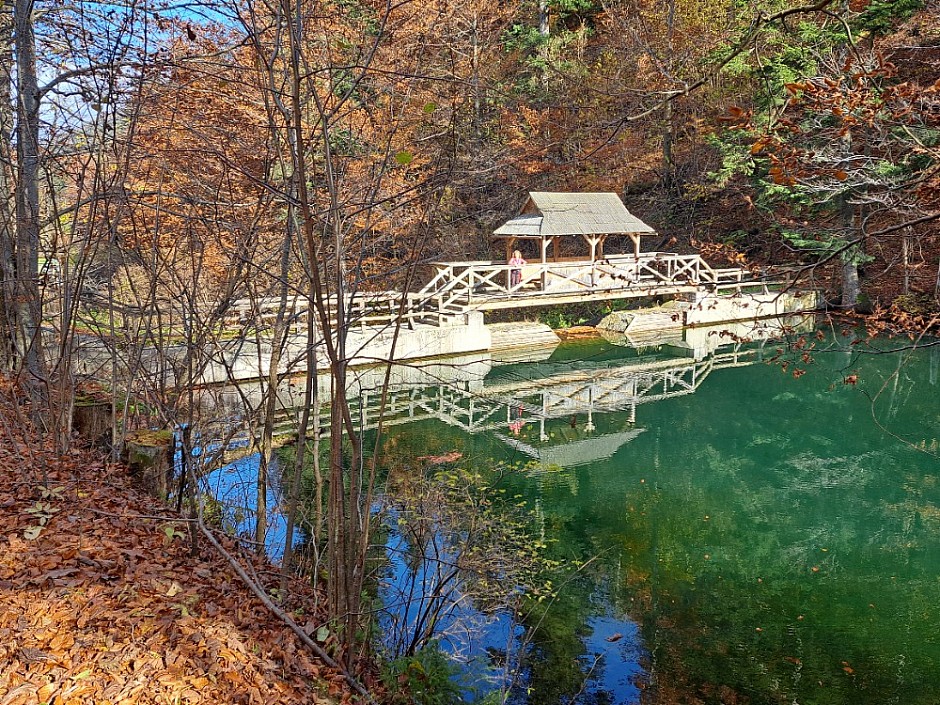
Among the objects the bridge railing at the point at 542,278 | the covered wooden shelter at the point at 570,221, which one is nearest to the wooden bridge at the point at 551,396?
the bridge railing at the point at 542,278

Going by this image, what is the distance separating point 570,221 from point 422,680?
47.0ft

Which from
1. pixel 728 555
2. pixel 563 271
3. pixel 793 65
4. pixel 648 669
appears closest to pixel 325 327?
pixel 648 669

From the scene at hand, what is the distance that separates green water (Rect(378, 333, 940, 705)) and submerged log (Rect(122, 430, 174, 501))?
2492mm

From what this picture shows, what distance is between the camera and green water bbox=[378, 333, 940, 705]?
485cm

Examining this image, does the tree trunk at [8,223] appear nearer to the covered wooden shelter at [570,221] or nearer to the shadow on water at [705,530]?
the shadow on water at [705,530]

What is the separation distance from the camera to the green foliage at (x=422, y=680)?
366 cm

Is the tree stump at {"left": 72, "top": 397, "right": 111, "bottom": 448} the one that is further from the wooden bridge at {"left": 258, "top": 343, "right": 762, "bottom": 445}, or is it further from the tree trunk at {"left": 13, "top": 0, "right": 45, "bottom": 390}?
the wooden bridge at {"left": 258, "top": 343, "right": 762, "bottom": 445}

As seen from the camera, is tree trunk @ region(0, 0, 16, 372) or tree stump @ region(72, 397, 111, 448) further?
tree stump @ region(72, 397, 111, 448)

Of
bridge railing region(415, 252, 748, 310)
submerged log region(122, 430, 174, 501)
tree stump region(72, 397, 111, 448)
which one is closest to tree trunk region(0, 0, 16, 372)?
tree stump region(72, 397, 111, 448)

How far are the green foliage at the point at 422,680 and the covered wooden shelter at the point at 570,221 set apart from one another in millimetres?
13333

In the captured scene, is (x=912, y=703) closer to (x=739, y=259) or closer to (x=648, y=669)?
(x=648, y=669)

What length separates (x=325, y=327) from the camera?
99.7 inches

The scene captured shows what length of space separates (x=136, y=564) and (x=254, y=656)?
0.87 m

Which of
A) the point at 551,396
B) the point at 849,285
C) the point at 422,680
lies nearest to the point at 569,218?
the point at 551,396
